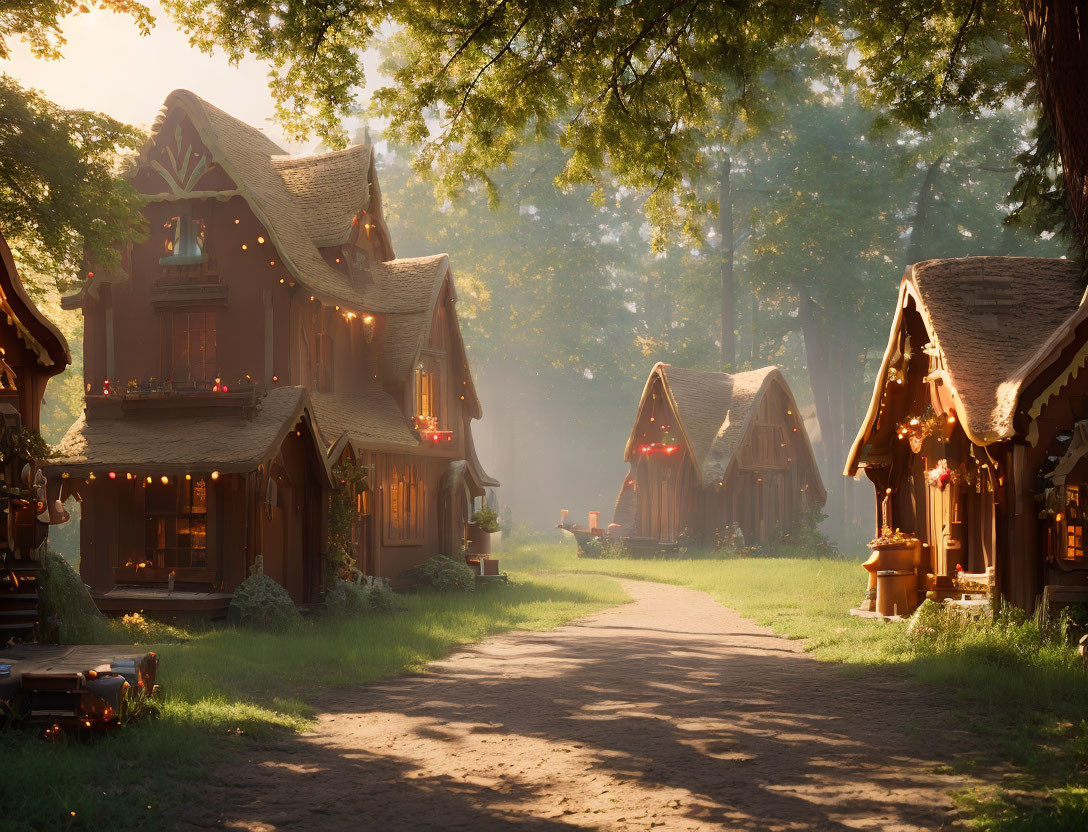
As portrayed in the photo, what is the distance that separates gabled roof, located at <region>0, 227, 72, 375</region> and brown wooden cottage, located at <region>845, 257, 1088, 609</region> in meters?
11.9

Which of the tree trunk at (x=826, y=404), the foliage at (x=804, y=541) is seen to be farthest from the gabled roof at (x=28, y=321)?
the tree trunk at (x=826, y=404)

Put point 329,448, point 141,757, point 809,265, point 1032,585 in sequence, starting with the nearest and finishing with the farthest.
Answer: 1. point 141,757
2. point 1032,585
3. point 329,448
4. point 809,265

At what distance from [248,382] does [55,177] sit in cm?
530

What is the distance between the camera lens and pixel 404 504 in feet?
80.2

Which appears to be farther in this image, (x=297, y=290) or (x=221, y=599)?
(x=297, y=290)

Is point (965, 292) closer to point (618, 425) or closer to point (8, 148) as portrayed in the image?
point (8, 148)

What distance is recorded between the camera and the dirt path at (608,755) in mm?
7324

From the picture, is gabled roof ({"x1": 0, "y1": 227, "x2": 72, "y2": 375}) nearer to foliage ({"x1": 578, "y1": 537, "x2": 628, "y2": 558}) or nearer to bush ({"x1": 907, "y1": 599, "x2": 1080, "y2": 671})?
bush ({"x1": 907, "y1": 599, "x2": 1080, "y2": 671})

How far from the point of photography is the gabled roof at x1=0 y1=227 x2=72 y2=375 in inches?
489

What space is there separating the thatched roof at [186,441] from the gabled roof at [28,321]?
4.35 meters

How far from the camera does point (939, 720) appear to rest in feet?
32.8

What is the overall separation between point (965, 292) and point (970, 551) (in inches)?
156

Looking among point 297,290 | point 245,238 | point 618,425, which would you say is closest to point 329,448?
point 297,290

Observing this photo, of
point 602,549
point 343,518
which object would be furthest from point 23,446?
point 602,549
